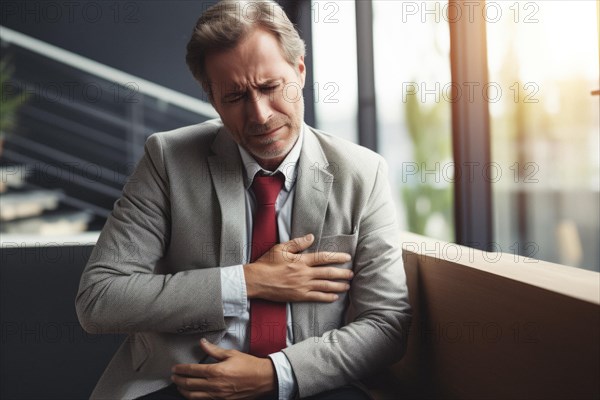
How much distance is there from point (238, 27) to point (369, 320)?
2.91 ft

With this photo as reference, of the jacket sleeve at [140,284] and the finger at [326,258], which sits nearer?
the jacket sleeve at [140,284]

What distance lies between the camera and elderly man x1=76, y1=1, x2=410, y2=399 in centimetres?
167

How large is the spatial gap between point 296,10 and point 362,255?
7.16 feet

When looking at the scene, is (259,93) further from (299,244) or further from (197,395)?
(197,395)

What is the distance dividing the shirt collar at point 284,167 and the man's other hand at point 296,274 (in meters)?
0.21

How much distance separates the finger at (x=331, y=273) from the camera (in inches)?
69.4

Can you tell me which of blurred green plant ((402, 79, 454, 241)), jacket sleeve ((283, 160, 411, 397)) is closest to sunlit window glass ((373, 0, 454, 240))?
blurred green plant ((402, 79, 454, 241))

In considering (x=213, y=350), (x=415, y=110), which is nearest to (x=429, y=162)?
(x=415, y=110)

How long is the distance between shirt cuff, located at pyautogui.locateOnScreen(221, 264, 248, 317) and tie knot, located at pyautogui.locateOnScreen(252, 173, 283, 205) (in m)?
0.25

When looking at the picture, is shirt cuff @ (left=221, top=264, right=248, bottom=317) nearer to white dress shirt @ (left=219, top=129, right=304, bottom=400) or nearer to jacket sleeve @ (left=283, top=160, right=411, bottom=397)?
white dress shirt @ (left=219, top=129, right=304, bottom=400)

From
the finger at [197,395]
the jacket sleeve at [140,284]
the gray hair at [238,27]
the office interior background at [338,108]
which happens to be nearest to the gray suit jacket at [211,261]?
the jacket sleeve at [140,284]

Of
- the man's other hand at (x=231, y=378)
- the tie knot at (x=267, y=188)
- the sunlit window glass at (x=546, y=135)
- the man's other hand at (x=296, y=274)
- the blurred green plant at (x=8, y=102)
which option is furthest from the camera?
the blurred green plant at (x=8, y=102)

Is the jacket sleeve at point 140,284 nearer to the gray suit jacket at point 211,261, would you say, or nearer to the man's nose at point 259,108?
the gray suit jacket at point 211,261

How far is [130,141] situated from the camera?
362cm
